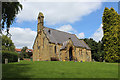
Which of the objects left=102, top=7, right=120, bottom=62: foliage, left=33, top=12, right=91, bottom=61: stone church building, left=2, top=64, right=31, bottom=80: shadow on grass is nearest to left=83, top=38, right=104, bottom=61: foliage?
left=33, top=12, right=91, bottom=61: stone church building

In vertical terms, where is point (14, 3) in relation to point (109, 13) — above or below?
below

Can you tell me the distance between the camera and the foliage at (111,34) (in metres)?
24.9

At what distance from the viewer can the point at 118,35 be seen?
84.1 feet

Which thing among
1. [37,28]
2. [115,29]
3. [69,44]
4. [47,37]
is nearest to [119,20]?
[115,29]

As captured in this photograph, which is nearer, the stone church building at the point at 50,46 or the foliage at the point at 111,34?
the foliage at the point at 111,34

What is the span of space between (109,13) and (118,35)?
5.91m

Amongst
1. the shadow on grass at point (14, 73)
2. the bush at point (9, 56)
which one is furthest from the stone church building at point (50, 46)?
the shadow on grass at point (14, 73)

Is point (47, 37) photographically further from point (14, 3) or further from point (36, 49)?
point (14, 3)

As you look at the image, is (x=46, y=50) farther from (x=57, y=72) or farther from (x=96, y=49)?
(x=96, y=49)

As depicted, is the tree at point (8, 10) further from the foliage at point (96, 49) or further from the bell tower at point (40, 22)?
the foliage at point (96, 49)

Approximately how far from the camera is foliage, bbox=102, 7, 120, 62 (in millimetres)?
24875

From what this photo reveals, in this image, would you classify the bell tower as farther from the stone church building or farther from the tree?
the tree

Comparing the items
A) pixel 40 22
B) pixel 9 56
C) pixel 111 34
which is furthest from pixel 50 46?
pixel 111 34

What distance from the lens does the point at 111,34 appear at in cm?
2628
